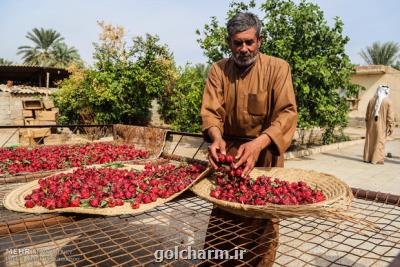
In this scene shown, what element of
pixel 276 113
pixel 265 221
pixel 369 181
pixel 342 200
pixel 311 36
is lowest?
pixel 369 181

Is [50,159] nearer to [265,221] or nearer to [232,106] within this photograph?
[232,106]

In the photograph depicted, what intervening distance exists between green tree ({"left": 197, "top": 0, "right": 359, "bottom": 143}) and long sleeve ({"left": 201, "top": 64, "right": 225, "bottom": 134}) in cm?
519

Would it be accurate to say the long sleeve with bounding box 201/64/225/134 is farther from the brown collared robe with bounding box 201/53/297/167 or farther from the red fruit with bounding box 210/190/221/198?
the red fruit with bounding box 210/190/221/198

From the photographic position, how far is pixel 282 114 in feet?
7.95

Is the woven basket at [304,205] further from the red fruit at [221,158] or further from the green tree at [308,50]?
the green tree at [308,50]

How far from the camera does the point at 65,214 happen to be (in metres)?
1.88

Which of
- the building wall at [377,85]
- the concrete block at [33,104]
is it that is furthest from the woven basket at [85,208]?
the building wall at [377,85]

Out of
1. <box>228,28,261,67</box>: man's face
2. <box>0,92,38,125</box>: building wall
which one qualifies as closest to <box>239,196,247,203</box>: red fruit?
<box>228,28,261,67</box>: man's face

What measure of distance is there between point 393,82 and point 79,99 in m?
16.5

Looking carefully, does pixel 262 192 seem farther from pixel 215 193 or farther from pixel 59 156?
pixel 59 156

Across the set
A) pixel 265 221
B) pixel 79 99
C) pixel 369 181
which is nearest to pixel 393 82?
pixel 369 181

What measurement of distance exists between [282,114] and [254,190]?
72 cm

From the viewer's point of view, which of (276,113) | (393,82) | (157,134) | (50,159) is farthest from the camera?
(393,82)

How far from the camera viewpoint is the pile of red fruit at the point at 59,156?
357cm
